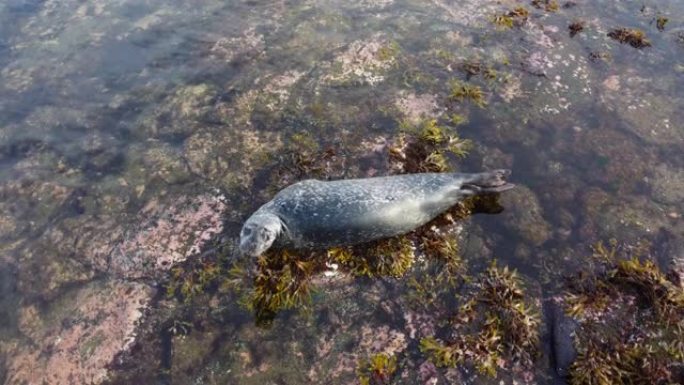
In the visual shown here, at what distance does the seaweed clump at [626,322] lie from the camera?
3.44 m

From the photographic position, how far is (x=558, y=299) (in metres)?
3.92

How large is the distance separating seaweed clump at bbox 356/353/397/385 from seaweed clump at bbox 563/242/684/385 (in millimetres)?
1374

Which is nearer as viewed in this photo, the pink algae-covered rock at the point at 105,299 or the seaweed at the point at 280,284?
the pink algae-covered rock at the point at 105,299

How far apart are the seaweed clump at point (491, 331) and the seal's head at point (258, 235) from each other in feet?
5.02

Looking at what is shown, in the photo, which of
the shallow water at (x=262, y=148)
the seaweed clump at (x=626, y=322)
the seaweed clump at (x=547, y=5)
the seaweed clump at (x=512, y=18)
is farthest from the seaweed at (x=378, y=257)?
the seaweed clump at (x=547, y=5)

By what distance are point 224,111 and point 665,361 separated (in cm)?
511

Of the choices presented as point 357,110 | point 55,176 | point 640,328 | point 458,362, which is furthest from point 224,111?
point 640,328

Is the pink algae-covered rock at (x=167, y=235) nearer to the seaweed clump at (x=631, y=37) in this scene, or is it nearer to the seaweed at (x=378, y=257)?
the seaweed at (x=378, y=257)

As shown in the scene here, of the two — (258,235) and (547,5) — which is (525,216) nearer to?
(258,235)

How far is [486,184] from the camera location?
14.6 ft

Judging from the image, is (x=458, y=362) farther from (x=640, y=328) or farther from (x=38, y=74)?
(x=38, y=74)

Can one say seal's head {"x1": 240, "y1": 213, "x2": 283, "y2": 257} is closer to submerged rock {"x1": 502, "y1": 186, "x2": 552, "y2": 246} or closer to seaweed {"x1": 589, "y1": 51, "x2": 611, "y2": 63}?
submerged rock {"x1": 502, "y1": 186, "x2": 552, "y2": 246}

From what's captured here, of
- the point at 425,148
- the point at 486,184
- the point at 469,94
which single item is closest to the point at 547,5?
the point at 469,94

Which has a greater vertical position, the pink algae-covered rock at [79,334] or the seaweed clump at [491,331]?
the seaweed clump at [491,331]
